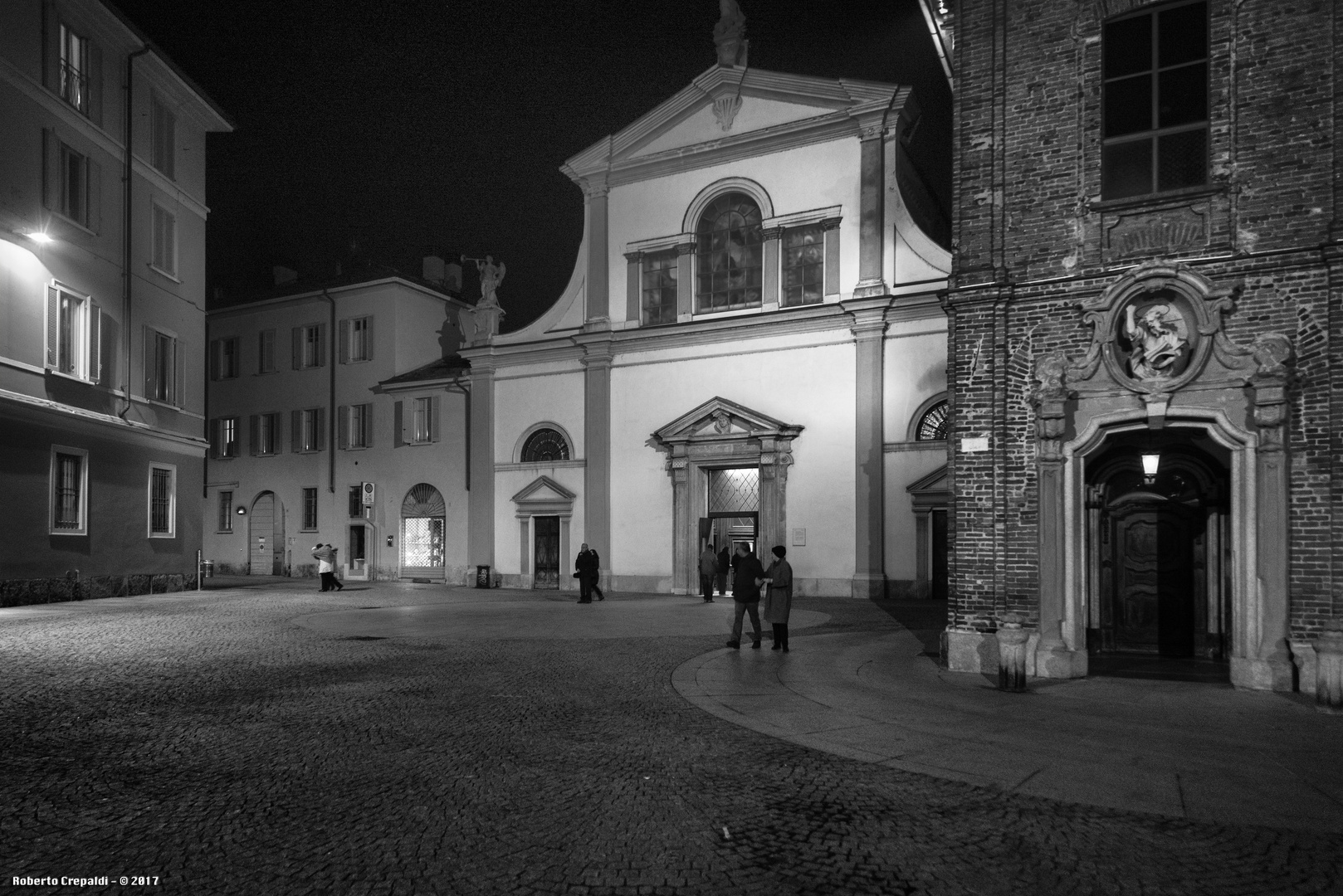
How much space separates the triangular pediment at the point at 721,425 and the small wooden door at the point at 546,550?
184 inches

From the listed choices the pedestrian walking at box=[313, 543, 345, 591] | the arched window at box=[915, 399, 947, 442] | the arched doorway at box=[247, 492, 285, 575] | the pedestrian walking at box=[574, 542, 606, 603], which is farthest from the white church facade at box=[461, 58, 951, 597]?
the arched doorway at box=[247, 492, 285, 575]

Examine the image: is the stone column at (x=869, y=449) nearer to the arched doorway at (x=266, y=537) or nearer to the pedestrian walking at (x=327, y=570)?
the pedestrian walking at (x=327, y=570)

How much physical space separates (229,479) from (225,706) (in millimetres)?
32599

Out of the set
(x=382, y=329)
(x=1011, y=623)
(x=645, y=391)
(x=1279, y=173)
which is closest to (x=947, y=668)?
(x=1011, y=623)

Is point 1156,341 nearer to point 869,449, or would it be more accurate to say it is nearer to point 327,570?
point 869,449

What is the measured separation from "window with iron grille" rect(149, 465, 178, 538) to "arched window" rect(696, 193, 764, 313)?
15.2 meters

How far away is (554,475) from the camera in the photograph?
92.2 ft

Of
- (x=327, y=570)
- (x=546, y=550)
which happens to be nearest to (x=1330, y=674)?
(x=546, y=550)

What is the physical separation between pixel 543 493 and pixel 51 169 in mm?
14472

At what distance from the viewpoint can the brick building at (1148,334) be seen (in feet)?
32.7

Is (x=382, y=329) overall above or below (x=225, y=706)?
above

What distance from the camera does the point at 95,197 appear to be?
22.2 meters

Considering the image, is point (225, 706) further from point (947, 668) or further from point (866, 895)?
point (947, 668)

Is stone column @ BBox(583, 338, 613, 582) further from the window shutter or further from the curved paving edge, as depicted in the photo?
the curved paving edge
